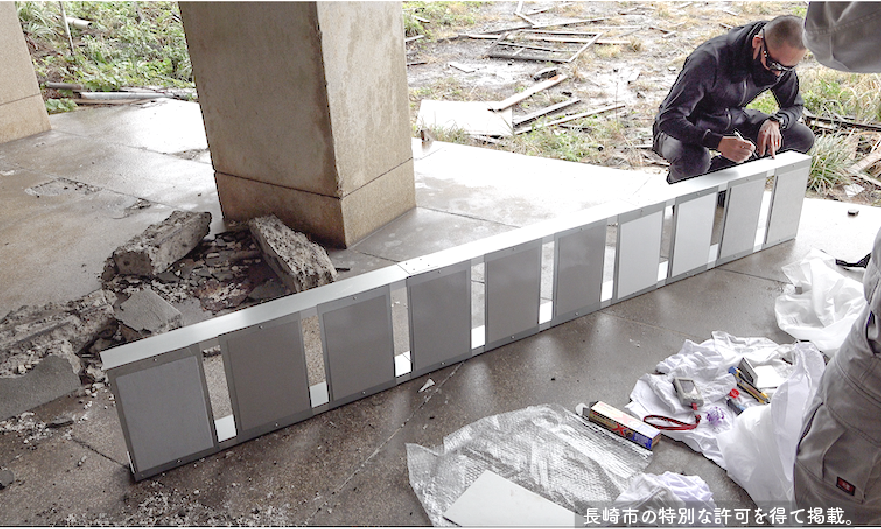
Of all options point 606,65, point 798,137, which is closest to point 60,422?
point 798,137

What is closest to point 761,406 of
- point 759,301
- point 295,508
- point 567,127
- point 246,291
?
point 759,301

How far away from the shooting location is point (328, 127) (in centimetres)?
415

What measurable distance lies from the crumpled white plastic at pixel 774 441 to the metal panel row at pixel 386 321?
A: 110 cm

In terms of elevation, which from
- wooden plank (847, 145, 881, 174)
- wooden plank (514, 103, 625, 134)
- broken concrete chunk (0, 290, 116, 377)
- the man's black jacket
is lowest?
wooden plank (514, 103, 625, 134)

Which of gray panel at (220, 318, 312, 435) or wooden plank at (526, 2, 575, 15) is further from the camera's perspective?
wooden plank at (526, 2, 575, 15)

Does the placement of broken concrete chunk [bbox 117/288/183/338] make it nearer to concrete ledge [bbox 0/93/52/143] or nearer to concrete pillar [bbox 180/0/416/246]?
concrete pillar [bbox 180/0/416/246]

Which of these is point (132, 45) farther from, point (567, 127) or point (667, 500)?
point (667, 500)

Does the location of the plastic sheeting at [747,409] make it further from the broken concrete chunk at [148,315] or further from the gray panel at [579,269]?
the broken concrete chunk at [148,315]

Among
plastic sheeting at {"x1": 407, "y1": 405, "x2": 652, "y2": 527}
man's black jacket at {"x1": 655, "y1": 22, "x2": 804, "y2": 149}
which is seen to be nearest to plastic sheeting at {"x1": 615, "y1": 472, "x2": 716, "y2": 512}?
plastic sheeting at {"x1": 407, "y1": 405, "x2": 652, "y2": 527}

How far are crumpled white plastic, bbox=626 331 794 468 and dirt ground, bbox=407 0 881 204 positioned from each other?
2842 mm

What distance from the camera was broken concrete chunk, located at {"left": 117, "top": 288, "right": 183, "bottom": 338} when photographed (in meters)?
3.46

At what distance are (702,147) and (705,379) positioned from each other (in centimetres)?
193

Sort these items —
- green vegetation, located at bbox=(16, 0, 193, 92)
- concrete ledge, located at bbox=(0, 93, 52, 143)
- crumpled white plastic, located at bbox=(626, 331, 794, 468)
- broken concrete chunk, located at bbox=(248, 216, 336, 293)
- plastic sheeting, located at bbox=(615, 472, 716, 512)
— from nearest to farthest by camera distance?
plastic sheeting, located at bbox=(615, 472, 716, 512)
crumpled white plastic, located at bbox=(626, 331, 794, 468)
broken concrete chunk, located at bbox=(248, 216, 336, 293)
concrete ledge, located at bbox=(0, 93, 52, 143)
green vegetation, located at bbox=(16, 0, 193, 92)

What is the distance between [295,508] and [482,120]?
5.83m
